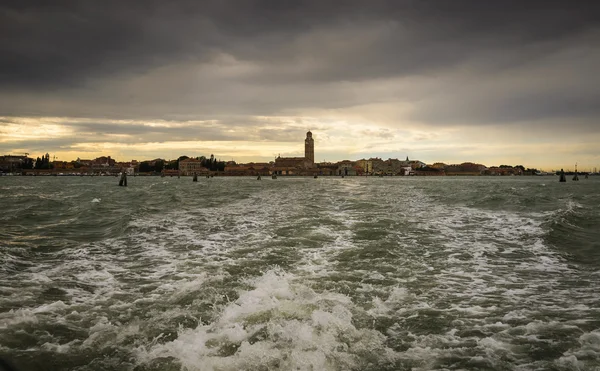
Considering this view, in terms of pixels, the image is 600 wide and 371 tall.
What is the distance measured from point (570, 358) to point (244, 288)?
5161mm

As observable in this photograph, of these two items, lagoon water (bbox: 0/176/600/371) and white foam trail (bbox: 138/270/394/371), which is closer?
white foam trail (bbox: 138/270/394/371)

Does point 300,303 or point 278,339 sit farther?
point 300,303

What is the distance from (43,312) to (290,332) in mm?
4040

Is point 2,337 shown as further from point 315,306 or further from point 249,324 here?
point 315,306

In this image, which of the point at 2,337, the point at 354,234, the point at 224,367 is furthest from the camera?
the point at 354,234

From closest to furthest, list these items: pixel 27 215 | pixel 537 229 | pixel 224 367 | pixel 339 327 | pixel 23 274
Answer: pixel 224 367, pixel 339 327, pixel 23 274, pixel 537 229, pixel 27 215

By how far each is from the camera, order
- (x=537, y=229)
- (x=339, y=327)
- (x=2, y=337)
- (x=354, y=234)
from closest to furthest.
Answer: (x=2, y=337) → (x=339, y=327) → (x=354, y=234) → (x=537, y=229)

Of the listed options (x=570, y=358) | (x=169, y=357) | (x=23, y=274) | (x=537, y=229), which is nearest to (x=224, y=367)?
(x=169, y=357)

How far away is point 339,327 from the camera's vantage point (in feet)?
18.3

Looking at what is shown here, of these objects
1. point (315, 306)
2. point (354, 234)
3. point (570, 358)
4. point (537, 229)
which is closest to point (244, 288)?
point (315, 306)

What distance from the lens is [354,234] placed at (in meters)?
14.3

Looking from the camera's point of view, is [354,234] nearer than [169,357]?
No

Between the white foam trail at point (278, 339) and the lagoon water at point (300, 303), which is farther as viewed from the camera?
the lagoon water at point (300, 303)

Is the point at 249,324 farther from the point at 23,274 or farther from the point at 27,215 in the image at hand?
the point at 27,215
